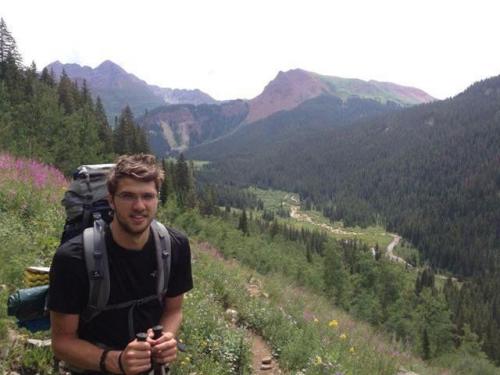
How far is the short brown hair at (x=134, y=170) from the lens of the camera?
9.82ft

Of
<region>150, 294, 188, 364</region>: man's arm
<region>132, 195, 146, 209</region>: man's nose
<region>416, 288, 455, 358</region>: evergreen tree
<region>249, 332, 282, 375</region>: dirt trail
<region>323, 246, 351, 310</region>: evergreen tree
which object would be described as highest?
<region>132, 195, 146, 209</region>: man's nose

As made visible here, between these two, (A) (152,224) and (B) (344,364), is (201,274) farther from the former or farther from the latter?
(A) (152,224)

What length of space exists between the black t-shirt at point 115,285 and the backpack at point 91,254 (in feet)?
0.14

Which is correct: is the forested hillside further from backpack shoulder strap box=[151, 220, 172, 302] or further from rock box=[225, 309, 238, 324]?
backpack shoulder strap box=[151, 220, 172, 302]

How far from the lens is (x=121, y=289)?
9.80ft

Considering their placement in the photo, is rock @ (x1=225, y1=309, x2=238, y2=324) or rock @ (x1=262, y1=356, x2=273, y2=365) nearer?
rock @ (x1=262, y1=356, x2=273, y2=365)

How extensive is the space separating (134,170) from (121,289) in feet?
2.69

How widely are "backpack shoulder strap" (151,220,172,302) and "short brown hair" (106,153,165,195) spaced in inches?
15.3

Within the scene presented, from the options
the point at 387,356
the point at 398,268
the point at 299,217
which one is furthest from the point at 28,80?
the point at 299,217

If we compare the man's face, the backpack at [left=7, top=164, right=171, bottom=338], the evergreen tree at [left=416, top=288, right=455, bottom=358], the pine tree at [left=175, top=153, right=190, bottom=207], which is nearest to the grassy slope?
the backpack at [left=7, top=164, right=171, bottom=338]

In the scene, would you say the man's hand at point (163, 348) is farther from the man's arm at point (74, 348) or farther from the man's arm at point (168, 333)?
the man's arm at point (74, 348)

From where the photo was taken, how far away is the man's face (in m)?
2.96

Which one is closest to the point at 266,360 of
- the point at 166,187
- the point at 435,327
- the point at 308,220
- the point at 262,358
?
the point at 262,358

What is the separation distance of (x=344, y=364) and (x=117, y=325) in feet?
16.6
